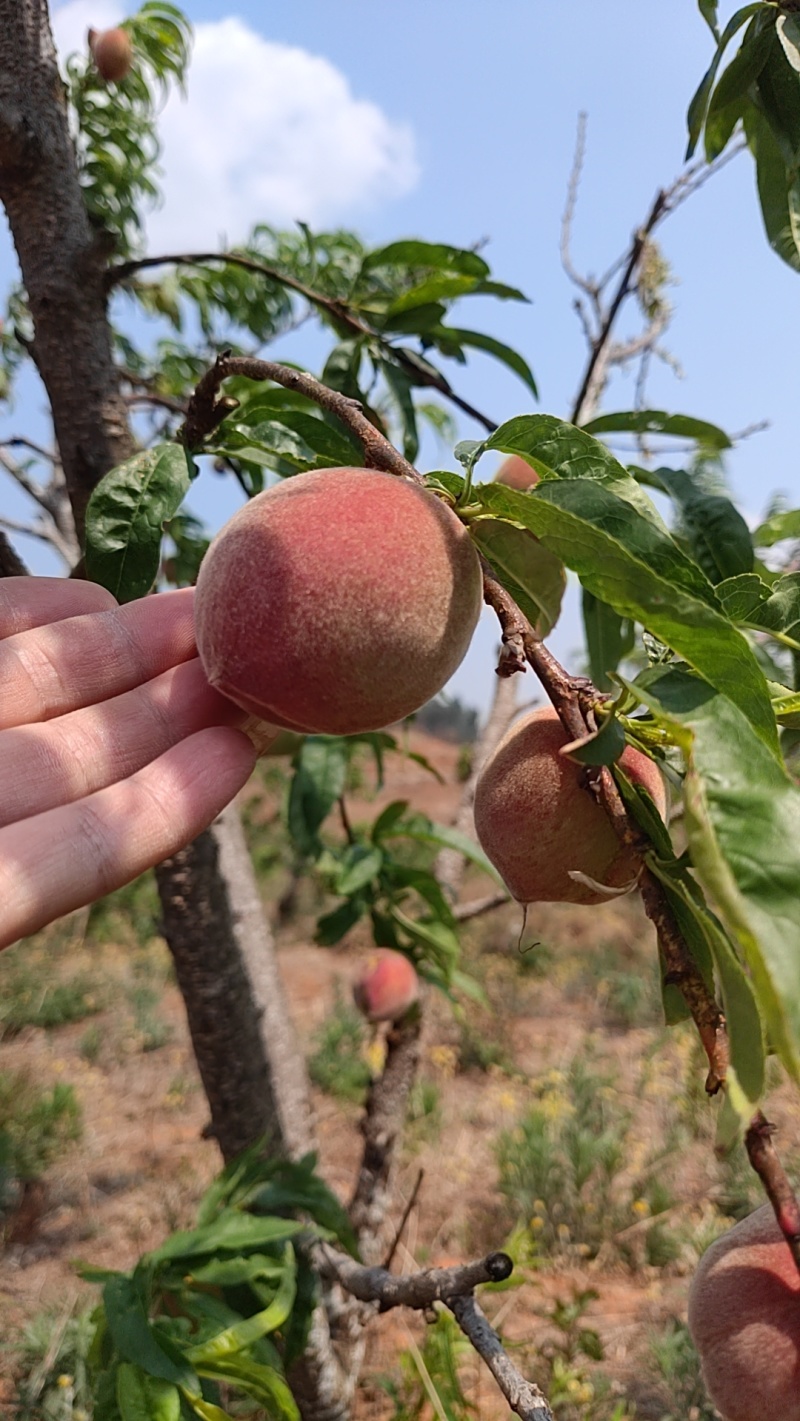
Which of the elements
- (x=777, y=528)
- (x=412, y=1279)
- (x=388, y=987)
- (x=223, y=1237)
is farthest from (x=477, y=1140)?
(x=777, y=528)

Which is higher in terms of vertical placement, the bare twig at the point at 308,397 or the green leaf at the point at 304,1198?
the bare twig at the point at 308,397

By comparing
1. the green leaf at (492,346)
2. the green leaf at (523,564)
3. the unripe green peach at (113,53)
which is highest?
the unripe green peach at (113,53)

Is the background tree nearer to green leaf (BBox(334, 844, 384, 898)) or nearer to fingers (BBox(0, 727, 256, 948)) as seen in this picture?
green leaf (BBox(334, 844, 384, 898))

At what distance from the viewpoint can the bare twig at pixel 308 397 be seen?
2.10ft

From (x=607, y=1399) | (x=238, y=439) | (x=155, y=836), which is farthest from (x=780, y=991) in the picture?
(x=607, y=1399)

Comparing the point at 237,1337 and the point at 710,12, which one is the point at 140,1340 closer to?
the point at 237,1337

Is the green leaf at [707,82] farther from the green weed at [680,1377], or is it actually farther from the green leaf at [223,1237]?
the green weed at [680,1377]

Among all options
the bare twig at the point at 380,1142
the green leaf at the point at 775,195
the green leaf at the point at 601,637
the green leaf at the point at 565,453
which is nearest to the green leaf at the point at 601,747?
the green leaf at the point at 565,453

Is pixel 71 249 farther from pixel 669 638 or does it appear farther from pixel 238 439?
pixel 669 638

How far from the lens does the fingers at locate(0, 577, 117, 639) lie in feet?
2.86

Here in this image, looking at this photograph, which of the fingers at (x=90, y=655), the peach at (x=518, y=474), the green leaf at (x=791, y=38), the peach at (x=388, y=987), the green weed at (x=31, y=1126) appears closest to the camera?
the green leaf at (x=791, y=38)

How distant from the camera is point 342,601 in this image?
554mm

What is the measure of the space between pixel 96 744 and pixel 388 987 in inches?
49.3

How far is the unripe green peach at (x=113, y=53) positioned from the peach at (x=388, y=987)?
2.12m
